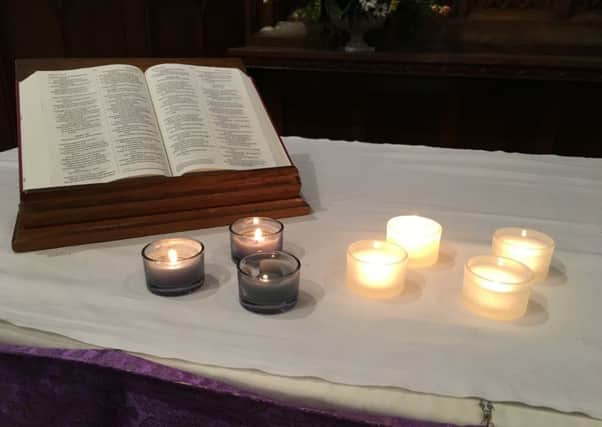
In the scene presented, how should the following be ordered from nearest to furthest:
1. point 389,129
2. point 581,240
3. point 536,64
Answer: point 581,240, point 536,64, point 389,129

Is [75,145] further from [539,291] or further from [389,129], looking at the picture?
[389,129]

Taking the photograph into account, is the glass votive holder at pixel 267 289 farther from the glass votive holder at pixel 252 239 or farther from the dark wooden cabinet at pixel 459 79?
the dark wooden cabinet at pixel 459 79

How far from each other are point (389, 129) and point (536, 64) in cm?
67

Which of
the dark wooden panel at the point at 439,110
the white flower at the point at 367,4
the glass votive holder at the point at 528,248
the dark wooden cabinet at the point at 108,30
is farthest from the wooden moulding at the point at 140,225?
the dark wooden cabinet at the point at 108,30

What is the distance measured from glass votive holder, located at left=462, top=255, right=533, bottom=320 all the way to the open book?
354 mm

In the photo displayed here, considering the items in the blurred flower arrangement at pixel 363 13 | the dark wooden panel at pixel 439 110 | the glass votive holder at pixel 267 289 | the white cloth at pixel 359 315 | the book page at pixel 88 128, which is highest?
the blurred flower arrangement at pixel 363 13

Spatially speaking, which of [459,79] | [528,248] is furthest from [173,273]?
[459,79]

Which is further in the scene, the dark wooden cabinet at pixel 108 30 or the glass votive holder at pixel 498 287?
the dark wooden cabinet at pixel 108 30

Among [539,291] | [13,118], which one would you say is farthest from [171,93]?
[13,118]

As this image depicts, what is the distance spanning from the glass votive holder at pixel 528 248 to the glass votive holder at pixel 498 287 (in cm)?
5

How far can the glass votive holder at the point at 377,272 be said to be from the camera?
61 cm

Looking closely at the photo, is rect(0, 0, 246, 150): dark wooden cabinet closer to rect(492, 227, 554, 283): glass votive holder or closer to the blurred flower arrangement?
the blurred flower arrangement

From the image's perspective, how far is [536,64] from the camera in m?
2.00

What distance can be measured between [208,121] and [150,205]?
0.58ft
